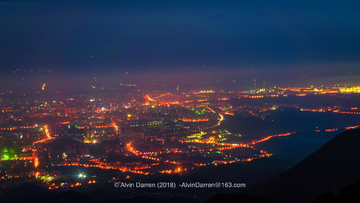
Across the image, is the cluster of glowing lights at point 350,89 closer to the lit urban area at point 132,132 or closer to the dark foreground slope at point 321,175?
the lit urban area at point 132,132

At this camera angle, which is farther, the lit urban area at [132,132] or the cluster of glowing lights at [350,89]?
the cluster of glowing lights at [350,89]

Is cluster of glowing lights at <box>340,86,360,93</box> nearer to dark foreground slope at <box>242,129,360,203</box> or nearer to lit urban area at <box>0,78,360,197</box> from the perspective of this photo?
lit urban area at <box>0,78,360,197</box>

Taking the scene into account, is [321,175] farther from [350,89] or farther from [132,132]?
[350,89]

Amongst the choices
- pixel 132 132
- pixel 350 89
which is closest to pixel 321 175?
pixel 132 132

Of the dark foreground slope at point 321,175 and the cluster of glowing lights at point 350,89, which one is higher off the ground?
the cluster of glowing lights at point 350,89

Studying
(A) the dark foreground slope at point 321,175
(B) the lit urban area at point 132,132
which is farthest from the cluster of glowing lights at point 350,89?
(A) the dark foreground slope at point 321,175

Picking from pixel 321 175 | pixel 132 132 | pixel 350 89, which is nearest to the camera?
pixel 321 175

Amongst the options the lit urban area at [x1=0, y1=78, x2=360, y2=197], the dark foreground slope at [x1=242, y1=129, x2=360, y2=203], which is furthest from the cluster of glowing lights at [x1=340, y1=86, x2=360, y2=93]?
the dark foreground slope at [x1=242, y1=129, x2=360, y2=203]

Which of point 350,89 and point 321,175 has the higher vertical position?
point 350,89

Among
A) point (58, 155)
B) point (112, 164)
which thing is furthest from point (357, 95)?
point (58, 155)
